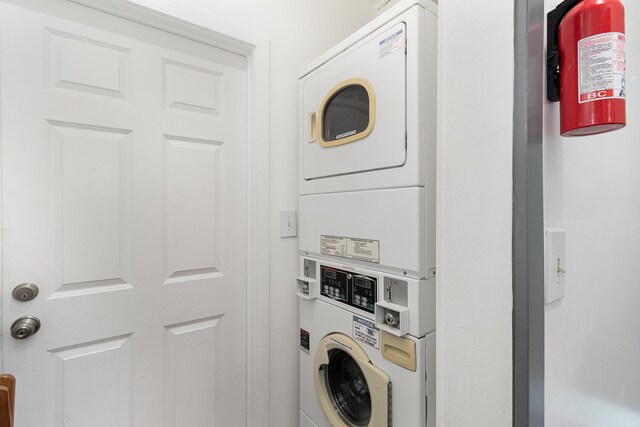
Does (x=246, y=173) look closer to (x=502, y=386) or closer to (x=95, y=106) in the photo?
(x=95, y=106)

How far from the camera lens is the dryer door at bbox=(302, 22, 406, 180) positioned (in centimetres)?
98

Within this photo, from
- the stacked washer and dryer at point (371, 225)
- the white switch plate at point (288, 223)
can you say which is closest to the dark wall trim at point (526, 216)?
the stacked washer and dryer at point (371, 225)

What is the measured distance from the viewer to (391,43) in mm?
991

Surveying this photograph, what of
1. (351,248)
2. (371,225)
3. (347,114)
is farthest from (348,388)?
(347,114)

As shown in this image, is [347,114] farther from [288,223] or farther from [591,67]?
[591,67]

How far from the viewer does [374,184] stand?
1060 millimetres

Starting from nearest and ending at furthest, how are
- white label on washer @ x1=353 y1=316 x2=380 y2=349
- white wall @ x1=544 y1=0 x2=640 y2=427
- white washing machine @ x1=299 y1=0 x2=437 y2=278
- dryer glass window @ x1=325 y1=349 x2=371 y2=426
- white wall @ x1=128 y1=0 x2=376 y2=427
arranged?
1. white wall @ x1=544 y1=0 x2=640 y2=427
2. white washing machine @ x1=299 y1=0 x2=437 y2=278
3. white label on washer @ x1=353 y1=316 x2=380 y2=349
4. dryer glass window @ x1=325 y1=349 x2=371 y2=426
5. white wall @ x1=128 y1=0 x2=376 y2=427

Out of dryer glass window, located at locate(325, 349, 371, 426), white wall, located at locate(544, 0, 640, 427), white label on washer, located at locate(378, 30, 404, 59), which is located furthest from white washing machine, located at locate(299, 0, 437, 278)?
dryer glass window, located at locate(325, 349, 371, 426)

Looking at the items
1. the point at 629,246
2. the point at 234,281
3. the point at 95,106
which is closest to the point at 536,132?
the point at 629,246

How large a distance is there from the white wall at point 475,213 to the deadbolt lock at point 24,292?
1285 millimetres

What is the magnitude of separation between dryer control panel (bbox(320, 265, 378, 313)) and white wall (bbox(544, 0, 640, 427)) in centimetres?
53

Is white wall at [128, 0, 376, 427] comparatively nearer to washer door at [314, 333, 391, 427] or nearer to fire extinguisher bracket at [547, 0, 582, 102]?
washer door at [314, 333, 391, 427]

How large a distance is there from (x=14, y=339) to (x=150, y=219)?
1.83ft

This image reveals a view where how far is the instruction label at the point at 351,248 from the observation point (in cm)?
107
